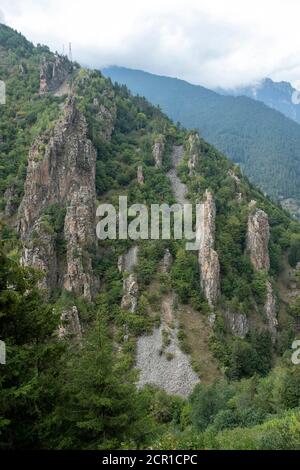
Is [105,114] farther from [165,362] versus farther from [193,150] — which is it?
[165,362]

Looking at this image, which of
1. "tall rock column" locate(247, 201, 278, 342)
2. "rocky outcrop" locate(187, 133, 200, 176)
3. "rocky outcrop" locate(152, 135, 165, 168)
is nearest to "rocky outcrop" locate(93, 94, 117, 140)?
"rocky outcrop" locate(152, 135, 165, 168)

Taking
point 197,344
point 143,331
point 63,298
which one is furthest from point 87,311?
point 197,344

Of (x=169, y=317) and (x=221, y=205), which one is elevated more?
(x=221, y=205)

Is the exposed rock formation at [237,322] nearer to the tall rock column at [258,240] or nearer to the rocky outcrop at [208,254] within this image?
the rocky outcrop at [208,254]

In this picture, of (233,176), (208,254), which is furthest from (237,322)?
(233,176)

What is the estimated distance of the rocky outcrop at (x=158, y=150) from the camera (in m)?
80.7

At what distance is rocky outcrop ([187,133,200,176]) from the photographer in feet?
261

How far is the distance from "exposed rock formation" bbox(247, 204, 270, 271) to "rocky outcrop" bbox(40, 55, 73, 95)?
5866 centimetres

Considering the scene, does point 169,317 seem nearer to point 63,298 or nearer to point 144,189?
point 63,298

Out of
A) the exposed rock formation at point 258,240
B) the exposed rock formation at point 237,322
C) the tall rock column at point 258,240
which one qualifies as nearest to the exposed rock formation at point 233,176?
the tall rock column at point 258,240

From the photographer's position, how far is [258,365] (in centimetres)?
5094

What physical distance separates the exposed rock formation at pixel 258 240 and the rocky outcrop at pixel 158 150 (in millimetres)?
20203

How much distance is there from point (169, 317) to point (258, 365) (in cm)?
1092

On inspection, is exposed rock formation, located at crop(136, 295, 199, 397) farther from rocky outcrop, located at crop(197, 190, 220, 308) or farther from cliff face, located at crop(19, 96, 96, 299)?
cliff face, located at crop(19, 96, 96, 299)
